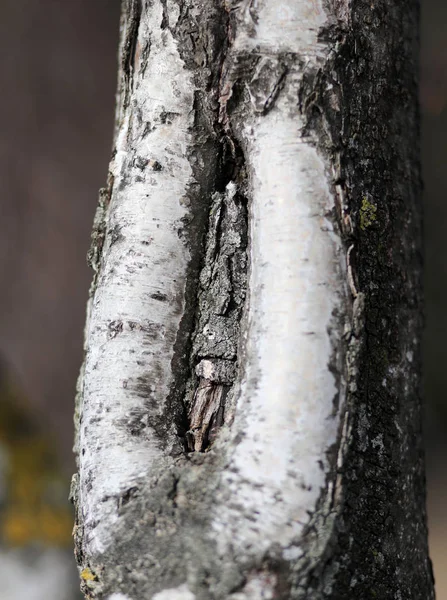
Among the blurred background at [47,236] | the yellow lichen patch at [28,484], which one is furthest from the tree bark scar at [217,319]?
the yellow lichen patch at [28,484]

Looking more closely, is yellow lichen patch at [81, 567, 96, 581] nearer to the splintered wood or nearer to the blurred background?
the splintered wood

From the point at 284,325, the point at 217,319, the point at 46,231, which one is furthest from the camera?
the point at 46,231

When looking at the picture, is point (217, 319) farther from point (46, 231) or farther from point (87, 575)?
point (46, 231)

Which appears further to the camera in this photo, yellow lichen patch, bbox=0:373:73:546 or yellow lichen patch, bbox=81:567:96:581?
yellow lichen patch, bbox=0:373:73:546

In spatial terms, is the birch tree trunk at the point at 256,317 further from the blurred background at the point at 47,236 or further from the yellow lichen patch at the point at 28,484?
the yellow lichen patch at the point at 28,484

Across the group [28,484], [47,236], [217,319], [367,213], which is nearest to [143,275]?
[217,319]

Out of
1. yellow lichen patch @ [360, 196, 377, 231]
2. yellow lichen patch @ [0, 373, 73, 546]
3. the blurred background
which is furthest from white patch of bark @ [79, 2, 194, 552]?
yellow lichen patch @ [0, 373, 73, 546]
